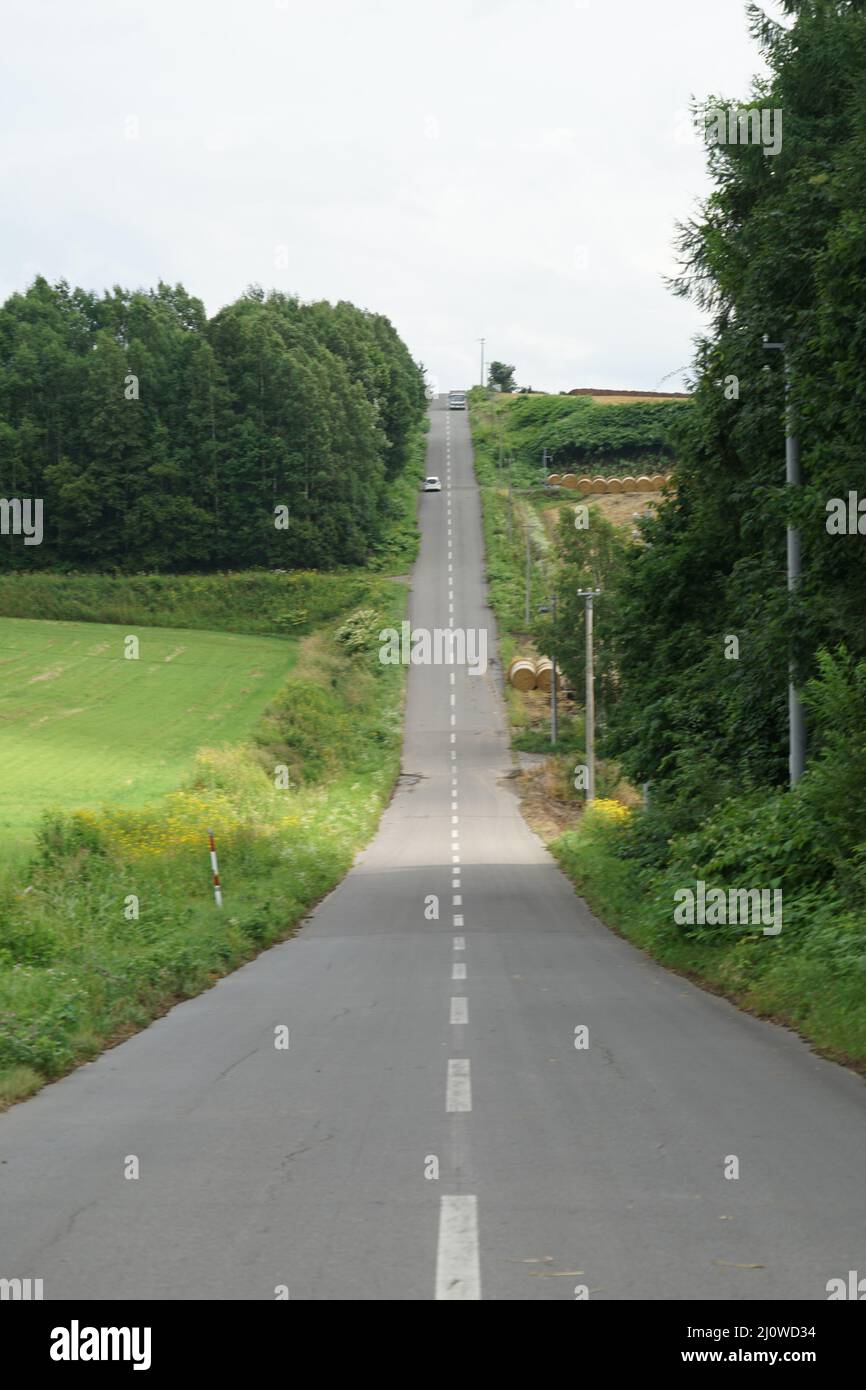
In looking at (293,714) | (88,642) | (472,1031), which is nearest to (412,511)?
(88,642)

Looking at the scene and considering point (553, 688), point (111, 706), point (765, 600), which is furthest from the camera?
point (111, 706)

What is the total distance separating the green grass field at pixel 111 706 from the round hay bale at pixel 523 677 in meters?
11.2

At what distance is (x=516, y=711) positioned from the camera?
6506cm

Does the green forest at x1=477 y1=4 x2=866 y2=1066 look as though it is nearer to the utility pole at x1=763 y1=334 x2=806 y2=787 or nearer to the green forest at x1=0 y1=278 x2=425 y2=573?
the utility pole at x1=763 y1=334 x2=806 y2=787

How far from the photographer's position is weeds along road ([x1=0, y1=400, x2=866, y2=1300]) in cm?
543

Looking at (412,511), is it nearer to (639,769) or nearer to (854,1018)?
(639,769)

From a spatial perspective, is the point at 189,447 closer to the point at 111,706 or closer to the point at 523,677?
the point at 523,677

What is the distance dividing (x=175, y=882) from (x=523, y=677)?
149 feet

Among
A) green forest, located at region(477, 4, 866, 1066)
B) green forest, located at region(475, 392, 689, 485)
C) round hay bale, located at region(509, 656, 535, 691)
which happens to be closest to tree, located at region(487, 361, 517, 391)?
green forest, located at region(475, 392, 689, 485)

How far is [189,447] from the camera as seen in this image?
92750 mm

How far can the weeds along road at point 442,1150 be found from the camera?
17.8 ft

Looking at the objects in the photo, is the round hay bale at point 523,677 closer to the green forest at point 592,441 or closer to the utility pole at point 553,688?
the utility pole at point 553,688

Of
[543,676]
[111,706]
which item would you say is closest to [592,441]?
[543,676]

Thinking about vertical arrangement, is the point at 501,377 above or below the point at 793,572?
above
